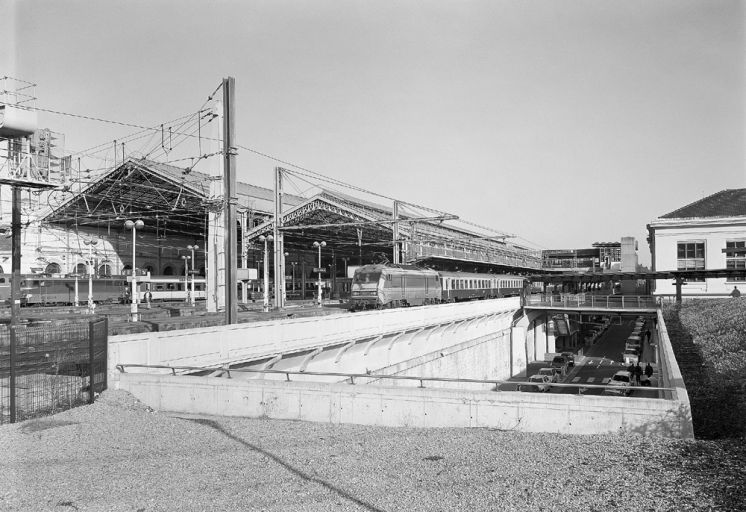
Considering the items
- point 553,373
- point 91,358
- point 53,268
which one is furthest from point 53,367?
point 53,268

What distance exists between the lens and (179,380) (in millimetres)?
11844

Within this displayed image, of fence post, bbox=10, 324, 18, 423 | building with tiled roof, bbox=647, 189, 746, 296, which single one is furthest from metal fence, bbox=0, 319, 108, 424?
building with tiled roof, bbox=647, 189, 746, 296

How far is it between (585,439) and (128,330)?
15976mm

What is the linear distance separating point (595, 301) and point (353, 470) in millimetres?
43278

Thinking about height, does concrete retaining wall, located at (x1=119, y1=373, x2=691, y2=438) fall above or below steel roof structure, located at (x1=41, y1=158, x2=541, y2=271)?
below

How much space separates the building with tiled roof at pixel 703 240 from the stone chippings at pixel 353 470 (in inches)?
1840

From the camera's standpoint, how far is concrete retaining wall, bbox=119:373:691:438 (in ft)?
29.3

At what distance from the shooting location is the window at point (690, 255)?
5000 cm

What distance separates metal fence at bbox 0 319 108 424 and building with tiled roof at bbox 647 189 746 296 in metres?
48.4

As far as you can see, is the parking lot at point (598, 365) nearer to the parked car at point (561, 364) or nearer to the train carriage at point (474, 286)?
the parked car at point (561, 364)

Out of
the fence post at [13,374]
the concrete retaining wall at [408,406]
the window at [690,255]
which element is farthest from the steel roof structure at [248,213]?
the fence post at [13,374]

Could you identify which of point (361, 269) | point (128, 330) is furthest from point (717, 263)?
point (128, 330)

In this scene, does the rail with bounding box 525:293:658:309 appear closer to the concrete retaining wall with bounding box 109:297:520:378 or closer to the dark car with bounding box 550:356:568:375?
the dark car with bounding box 550:356:568:375

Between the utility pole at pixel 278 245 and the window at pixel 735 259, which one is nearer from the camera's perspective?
the utility pole at pixel 278 245
